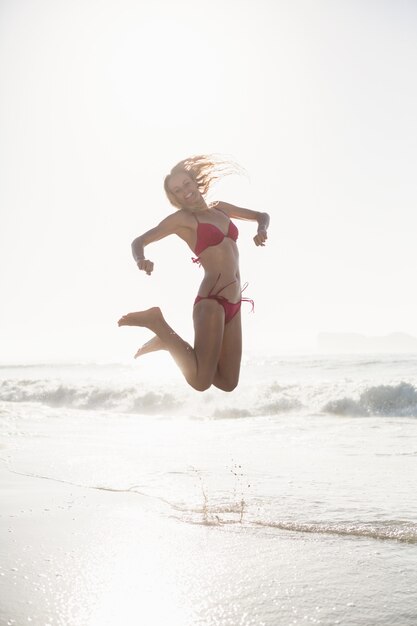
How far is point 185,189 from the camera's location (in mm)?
4801

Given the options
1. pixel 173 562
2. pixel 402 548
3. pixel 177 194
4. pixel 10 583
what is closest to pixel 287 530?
pixel 402 548

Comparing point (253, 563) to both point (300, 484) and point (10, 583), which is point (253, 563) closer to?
point (10, 583)

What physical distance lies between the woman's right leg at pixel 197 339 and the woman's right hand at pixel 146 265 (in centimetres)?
59

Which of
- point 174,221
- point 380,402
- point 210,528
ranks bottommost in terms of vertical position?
point 380,402

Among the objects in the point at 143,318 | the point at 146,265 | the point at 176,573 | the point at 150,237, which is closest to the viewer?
the point at 176,573

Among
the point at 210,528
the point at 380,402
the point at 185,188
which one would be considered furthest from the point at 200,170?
the point at 380,402

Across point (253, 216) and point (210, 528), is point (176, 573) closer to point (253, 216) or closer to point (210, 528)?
point (210, 528)

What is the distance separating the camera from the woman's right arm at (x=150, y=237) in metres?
4.16

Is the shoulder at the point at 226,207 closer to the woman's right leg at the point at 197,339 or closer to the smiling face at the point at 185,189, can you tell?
the smiling face at the point at 185,189

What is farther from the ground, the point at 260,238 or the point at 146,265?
the point at 260,238

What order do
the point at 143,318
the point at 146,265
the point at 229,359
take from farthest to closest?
the point at 229,359 → the point at 143,318 → the point at 146,265

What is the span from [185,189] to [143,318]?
3.38ft

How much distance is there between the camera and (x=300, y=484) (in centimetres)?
705

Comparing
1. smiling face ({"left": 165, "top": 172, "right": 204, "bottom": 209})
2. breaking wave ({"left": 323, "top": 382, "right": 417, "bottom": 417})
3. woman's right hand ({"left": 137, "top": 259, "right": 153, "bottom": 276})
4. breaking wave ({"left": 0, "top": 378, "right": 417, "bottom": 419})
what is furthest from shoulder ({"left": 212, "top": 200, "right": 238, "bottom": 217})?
breaking wave ({"left": 323, "top": 382, "right": 417, "bottom": 417})
